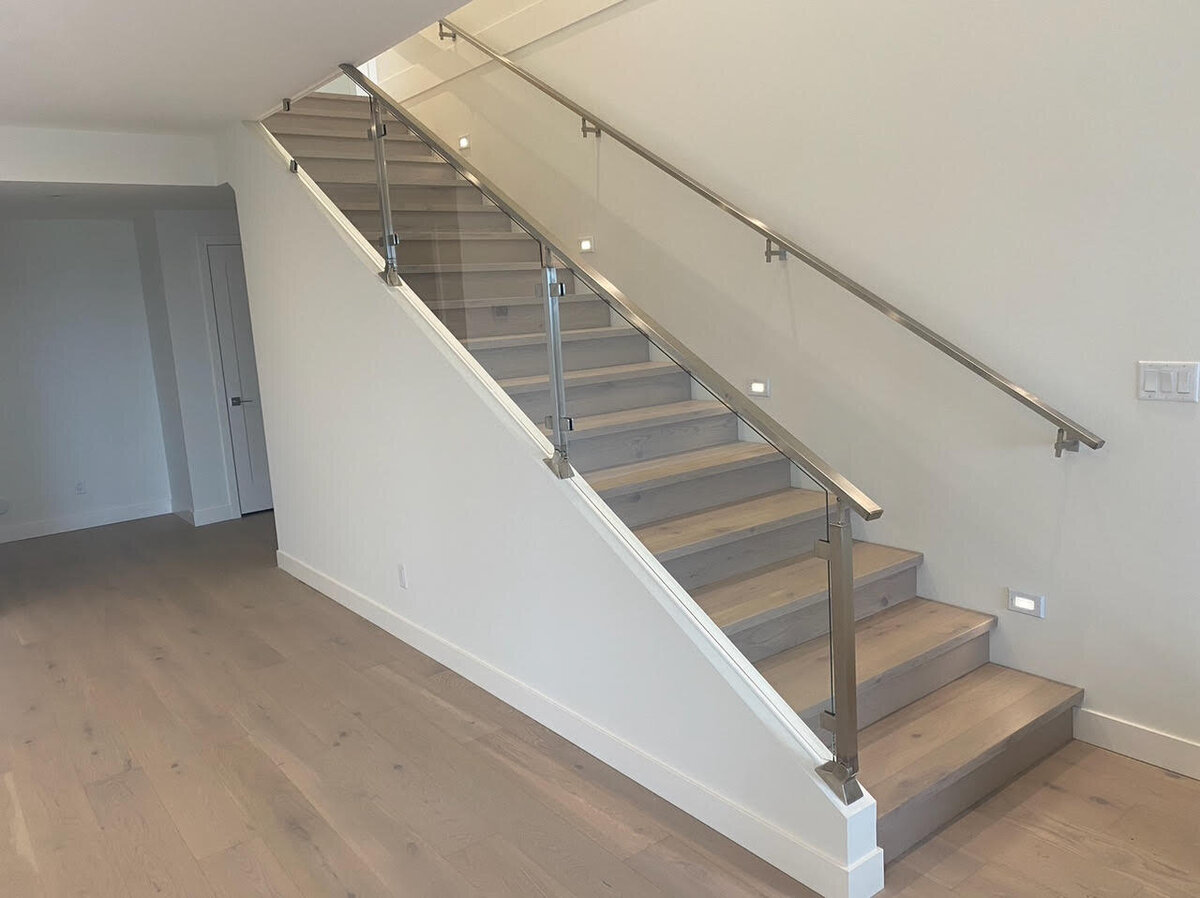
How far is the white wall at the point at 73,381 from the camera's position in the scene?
6.68 meters

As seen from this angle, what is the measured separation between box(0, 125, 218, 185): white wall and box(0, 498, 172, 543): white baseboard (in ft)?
10.7

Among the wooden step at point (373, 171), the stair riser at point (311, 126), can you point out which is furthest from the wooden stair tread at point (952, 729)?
the stair riser at point (311, 126)

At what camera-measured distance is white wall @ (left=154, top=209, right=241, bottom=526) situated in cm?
663

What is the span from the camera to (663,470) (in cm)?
302

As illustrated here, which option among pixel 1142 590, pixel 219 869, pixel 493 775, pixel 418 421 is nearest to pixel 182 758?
pixel 219 869

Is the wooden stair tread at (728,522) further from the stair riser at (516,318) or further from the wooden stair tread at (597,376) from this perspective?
the stair riser at (516,318)

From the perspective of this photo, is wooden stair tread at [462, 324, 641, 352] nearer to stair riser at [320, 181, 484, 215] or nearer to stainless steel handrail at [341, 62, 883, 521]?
stainless steel handrail at [341, 62, 883, 521]

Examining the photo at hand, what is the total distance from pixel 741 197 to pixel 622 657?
81.4 inches

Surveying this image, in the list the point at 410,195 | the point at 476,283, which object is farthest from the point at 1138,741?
the point at 410,195

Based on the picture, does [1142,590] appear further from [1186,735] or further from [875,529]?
[875,529]

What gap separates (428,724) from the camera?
3.37m

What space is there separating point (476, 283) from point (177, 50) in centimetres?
133

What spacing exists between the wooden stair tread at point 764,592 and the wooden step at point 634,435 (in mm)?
477

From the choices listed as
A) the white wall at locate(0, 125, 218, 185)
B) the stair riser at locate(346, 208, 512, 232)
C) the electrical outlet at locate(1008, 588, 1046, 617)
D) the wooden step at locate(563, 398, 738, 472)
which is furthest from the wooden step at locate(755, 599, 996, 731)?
the white wall at locate(0, 125, 218, 185)
